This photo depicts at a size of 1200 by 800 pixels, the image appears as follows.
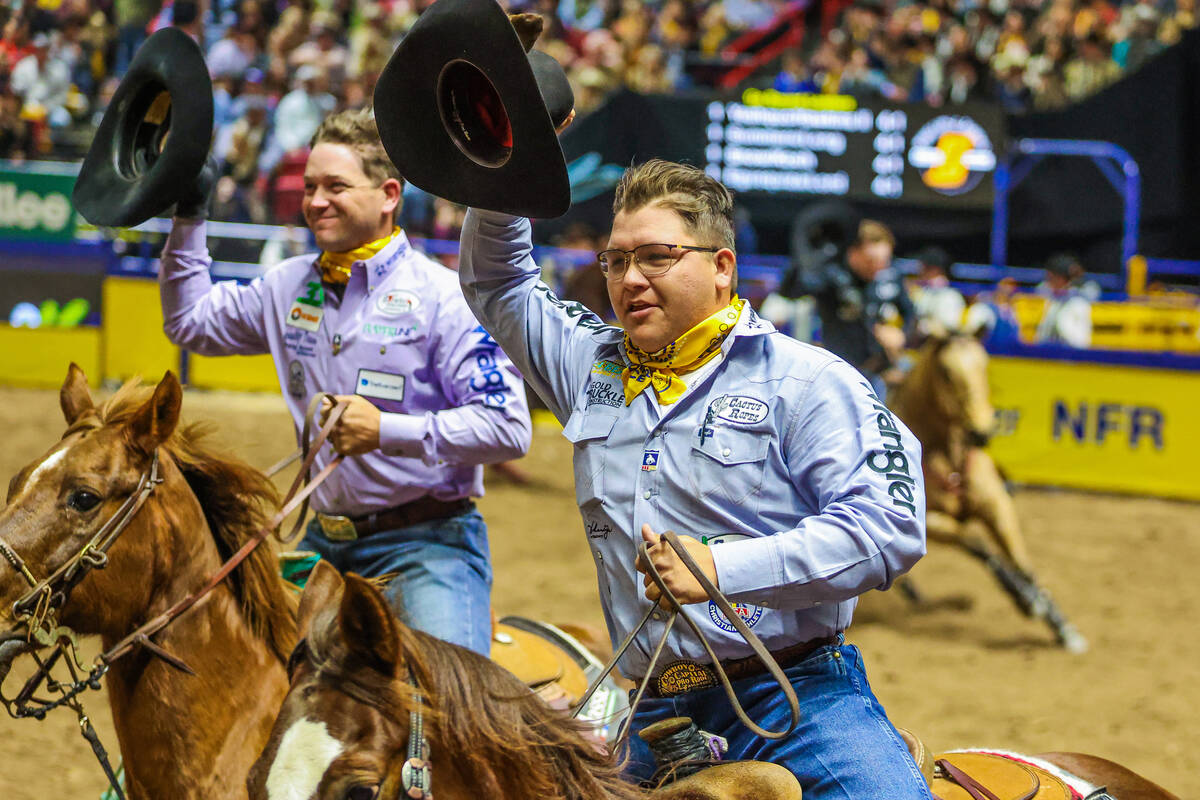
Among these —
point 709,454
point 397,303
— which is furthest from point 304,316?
point 709,454

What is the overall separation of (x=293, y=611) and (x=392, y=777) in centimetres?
151

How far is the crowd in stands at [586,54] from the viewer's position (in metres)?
14.9

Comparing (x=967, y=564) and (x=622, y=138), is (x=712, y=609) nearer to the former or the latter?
(x=967, y=564)

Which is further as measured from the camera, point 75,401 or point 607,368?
point 75,401

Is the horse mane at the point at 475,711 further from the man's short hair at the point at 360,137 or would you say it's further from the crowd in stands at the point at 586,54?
the crowd in stands at the point at 586,54

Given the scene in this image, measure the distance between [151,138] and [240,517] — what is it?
4.52ft

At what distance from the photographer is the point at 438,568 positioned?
12.7 feet

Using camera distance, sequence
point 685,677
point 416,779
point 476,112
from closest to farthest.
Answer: point 416,779 → point 685,677 → point 476,112

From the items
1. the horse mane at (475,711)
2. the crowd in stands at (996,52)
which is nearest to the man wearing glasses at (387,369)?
the horse mane at (475,711)

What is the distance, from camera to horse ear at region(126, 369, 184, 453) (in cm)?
316

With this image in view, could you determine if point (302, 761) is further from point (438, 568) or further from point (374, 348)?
point (374, 348)

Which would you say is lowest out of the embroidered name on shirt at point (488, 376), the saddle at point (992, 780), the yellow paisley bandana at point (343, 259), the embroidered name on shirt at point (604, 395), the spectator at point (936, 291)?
the saddle at point (992, 780)

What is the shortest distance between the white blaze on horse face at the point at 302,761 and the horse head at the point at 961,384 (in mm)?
7034

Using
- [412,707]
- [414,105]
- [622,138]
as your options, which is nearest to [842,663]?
[412,707]
